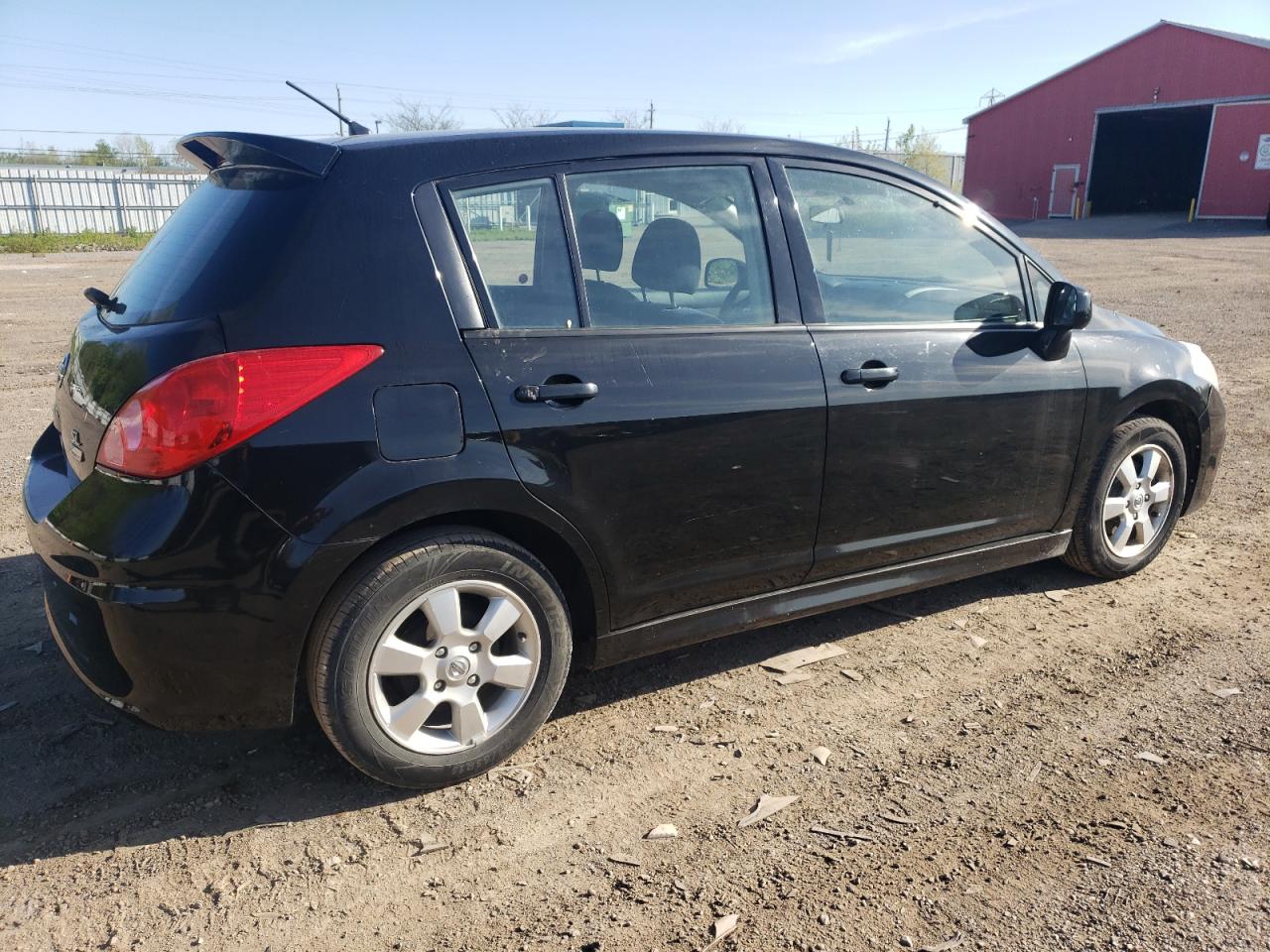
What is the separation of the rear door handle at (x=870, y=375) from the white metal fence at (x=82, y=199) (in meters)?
33.1

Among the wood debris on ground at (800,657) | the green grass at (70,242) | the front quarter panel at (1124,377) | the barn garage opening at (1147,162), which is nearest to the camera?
the wood debris on ground at (800,657)

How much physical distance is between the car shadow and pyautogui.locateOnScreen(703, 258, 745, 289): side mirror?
1.46m

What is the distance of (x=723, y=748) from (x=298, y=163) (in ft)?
7.24

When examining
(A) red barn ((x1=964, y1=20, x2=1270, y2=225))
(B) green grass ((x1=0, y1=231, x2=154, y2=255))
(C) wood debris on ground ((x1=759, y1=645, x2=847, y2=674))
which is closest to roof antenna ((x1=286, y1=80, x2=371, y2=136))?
(C) wood debris on ground ((x1=759, y1=645, x2=847, y2=674))

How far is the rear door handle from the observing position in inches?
131

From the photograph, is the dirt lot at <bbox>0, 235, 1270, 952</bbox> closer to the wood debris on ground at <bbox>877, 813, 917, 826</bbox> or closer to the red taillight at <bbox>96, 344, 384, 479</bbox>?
the wood debris on ground at <bbox>877, 813, 917, 826</bbox>

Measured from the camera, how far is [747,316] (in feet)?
10.6

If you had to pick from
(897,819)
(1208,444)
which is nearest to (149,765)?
(897,819)

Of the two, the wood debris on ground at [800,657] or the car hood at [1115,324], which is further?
the car hood at [1115,324]

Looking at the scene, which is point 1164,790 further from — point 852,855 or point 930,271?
point 930,271

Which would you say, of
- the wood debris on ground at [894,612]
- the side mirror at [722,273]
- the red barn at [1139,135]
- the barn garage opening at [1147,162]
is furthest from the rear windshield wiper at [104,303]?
the barn garage opening at [1147,162]

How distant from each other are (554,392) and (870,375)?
48.2 inches

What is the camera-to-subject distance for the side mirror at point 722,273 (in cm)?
326

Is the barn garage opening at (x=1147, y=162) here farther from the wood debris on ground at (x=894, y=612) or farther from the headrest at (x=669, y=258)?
the headrest at (x=669, y=258)
